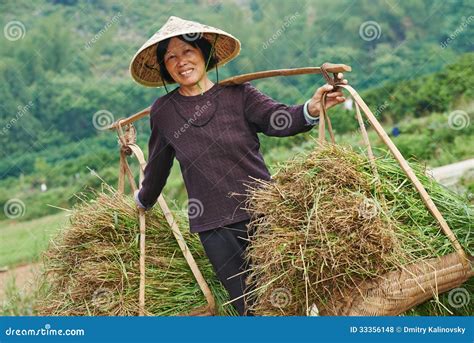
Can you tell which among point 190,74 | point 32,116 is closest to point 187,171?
point 190,74

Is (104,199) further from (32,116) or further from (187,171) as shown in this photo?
(32,116)

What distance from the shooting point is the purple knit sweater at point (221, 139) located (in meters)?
2.97

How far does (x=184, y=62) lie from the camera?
9.92 feet

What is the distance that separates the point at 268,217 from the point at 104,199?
114 centimetres

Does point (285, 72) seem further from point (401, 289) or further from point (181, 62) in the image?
point (401, 289)

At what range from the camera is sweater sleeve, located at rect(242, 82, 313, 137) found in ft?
9.53

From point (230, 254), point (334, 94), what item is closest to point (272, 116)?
point (334, 94)

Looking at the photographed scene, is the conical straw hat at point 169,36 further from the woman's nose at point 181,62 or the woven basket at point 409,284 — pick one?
the woven basket at point 409,284

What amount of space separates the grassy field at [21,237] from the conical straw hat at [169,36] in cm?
432

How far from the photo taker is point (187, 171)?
305 centimetres

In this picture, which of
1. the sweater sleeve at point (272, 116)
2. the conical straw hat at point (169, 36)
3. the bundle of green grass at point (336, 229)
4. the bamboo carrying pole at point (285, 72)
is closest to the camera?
the bundle of green grass at point (336, 229)

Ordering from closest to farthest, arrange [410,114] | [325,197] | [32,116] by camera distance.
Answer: [325,197], [410,114], [32,116]

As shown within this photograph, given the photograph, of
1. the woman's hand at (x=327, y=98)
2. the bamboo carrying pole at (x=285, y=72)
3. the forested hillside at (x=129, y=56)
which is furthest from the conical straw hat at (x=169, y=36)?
the forested hillside at (x=129, y=56)

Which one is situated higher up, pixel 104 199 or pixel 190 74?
pixel 190 74
